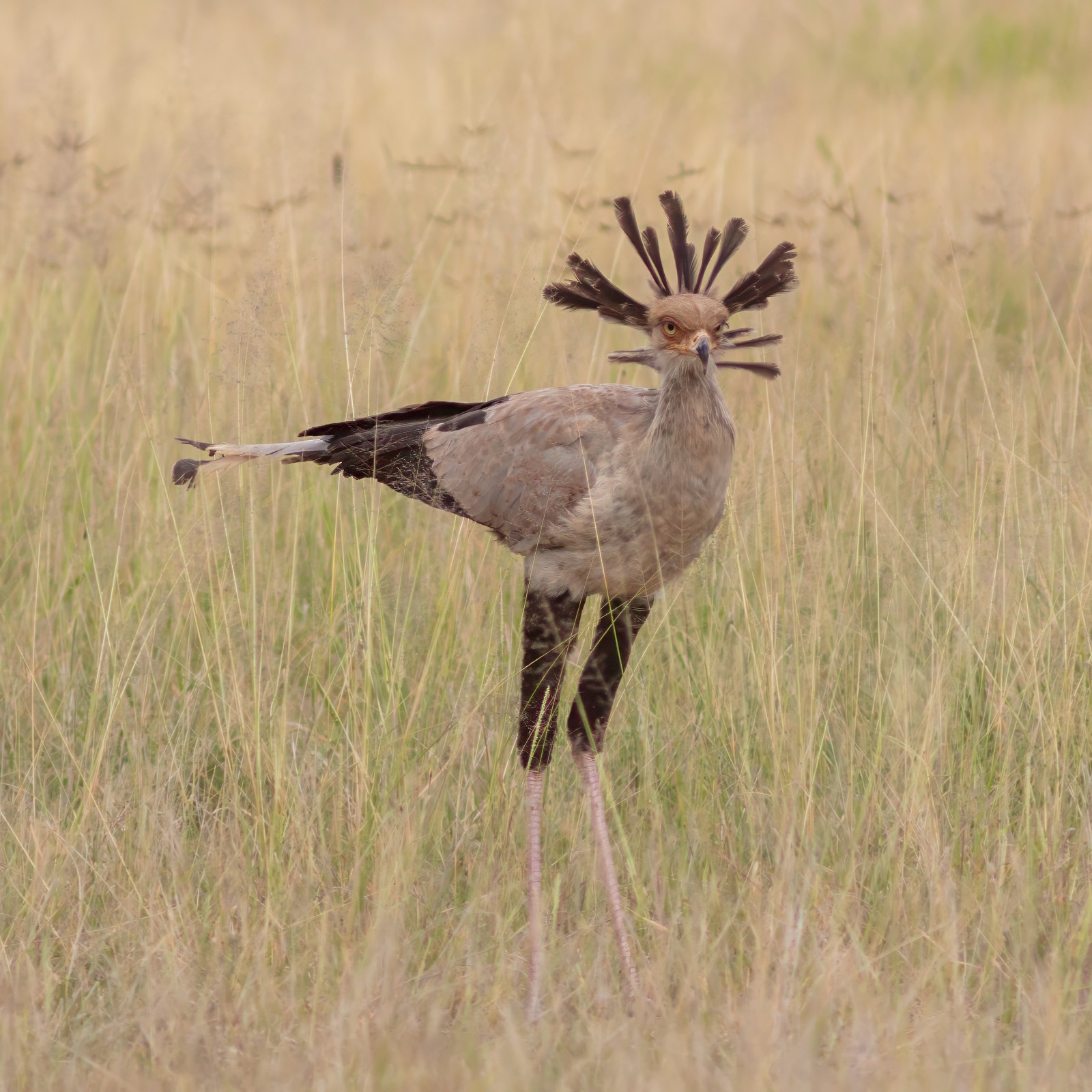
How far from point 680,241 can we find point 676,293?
0.12m

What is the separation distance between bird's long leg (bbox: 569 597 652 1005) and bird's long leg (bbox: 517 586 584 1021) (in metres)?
0.10

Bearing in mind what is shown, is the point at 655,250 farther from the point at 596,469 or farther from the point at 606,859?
the point at 606,859

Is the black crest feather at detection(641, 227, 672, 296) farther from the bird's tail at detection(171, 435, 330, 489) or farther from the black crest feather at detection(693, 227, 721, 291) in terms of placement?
the bird's tail at detection(171, 435, 330, 489)

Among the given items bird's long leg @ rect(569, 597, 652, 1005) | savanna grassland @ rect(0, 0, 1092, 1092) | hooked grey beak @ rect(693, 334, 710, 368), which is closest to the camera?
savanna grassland @ rect(0, 0, 1092, 1092)

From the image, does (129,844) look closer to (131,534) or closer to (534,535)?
(534,535)

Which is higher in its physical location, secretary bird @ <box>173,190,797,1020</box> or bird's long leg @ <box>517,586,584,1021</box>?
secretary bird @ <box>173,190,797,1020</box>

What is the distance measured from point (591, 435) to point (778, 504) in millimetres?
808

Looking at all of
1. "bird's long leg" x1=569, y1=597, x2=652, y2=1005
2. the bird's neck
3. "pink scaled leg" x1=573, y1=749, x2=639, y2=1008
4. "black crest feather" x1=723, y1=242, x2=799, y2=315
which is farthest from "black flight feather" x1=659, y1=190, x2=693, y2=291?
"pink scaled leg" x1=573, y1=749, x2=639, y2=1008

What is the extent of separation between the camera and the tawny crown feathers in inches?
145

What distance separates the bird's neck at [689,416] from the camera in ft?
11.7

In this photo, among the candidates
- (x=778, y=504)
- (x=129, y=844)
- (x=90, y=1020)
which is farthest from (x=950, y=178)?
(x=90, y=1020)

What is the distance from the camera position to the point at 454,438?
13.1ft

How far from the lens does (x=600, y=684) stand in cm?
407

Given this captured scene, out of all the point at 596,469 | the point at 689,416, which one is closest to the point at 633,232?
the point at 689,416
